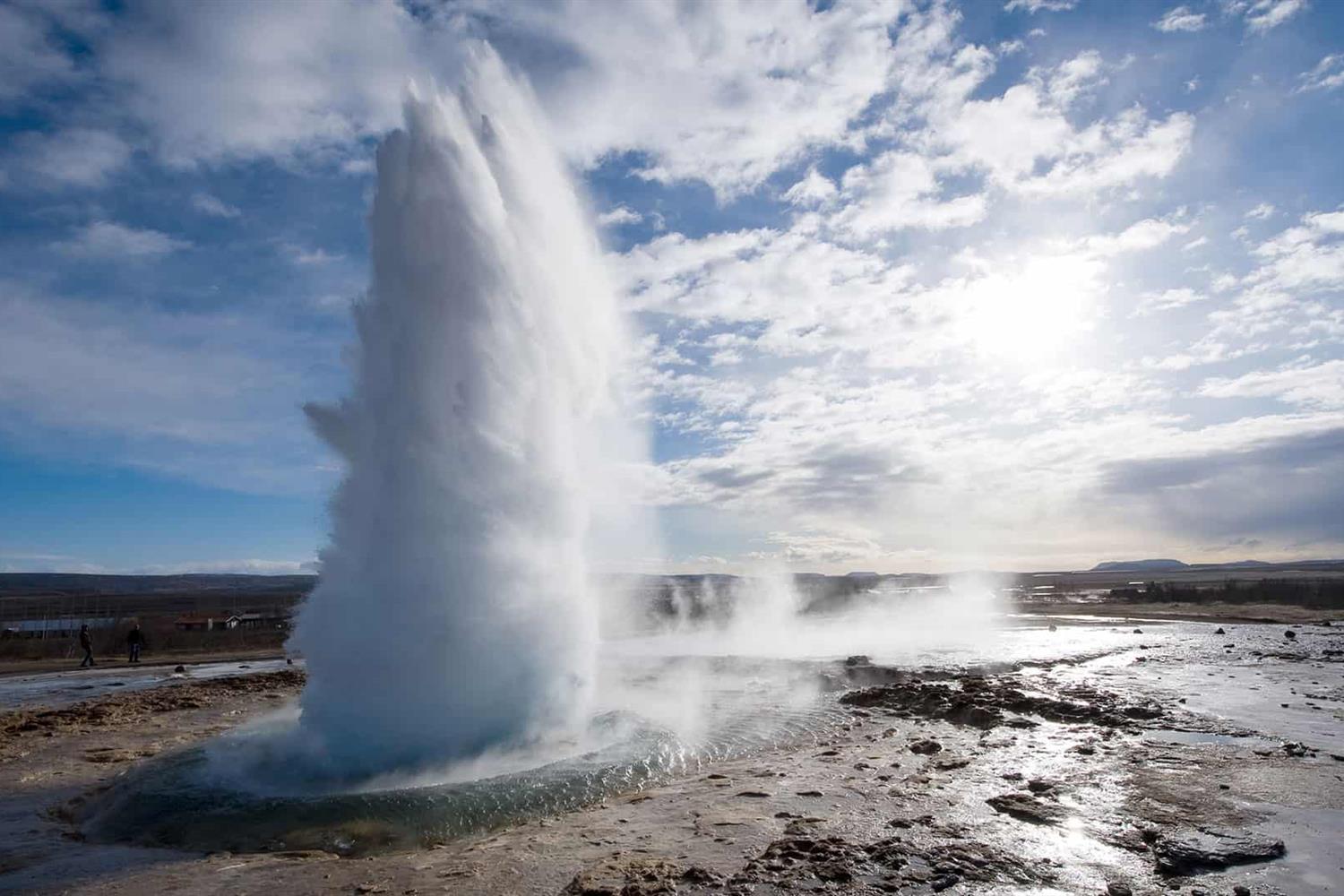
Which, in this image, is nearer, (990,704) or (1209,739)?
(1209,739)

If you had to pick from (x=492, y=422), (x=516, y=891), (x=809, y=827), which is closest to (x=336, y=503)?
(x=492, y=422)

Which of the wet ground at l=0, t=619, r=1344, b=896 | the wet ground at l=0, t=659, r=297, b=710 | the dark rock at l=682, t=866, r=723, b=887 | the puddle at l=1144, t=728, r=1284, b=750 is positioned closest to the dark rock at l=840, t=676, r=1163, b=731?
the wet ground at l=0, t=619, r=1344, b=896

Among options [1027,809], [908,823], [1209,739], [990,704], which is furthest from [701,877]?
[990,704]

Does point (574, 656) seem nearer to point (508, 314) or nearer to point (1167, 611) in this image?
point (508, 314)

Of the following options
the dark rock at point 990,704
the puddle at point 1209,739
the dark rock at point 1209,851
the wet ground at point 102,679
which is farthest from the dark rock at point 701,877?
the wet ground at point 102,679

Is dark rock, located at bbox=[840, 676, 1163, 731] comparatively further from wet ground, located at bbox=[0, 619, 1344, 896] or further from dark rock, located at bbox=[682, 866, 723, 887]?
dark rock, located at bbox=[682, 866, 723, 887]

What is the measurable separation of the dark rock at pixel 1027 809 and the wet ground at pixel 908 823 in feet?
0.12

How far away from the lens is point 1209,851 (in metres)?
7.74

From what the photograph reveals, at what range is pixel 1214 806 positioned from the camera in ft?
30.4

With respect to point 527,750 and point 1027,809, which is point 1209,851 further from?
point 527,750

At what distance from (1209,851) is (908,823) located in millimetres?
3008

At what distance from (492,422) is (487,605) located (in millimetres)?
3335

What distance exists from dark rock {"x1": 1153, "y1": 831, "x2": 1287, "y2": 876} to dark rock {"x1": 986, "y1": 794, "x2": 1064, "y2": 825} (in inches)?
46.6

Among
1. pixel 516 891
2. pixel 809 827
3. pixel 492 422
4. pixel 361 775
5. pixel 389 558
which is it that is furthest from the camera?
pixel 492 422
